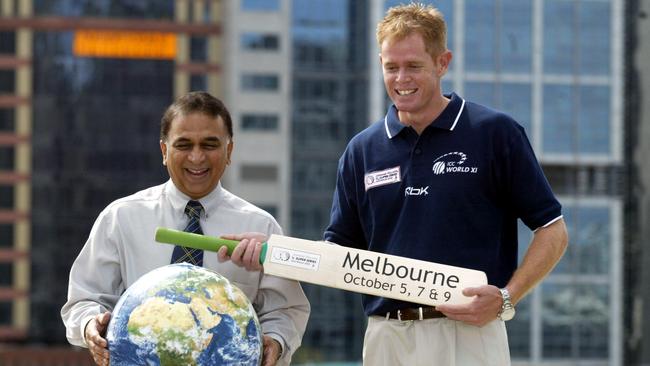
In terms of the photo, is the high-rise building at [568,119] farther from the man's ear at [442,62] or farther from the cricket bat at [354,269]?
the cricket bat at [354,269]

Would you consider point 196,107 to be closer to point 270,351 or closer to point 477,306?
point 270,351

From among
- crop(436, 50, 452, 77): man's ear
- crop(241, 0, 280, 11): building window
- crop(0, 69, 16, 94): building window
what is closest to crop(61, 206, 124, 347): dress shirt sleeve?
crop(436, 50, 452, 77): man's ear

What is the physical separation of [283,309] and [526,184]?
117 centimetres

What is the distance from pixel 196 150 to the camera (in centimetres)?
546

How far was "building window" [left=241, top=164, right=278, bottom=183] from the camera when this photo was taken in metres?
A: 72.7

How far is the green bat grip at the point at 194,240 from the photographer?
17.4 feet

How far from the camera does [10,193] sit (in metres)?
73.6

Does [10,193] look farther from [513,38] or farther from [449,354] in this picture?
[449,354]

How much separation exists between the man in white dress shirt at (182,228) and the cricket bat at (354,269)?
13 cm

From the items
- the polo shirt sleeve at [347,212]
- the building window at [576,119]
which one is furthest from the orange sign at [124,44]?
the polo shirt sleeve at [347,212]

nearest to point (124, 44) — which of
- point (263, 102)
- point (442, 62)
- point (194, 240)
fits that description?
point (263, 102)

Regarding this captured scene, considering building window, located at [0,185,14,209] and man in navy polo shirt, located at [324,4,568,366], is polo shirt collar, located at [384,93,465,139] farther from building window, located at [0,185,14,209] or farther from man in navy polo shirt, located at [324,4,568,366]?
building window, located at [0,185,14,209]

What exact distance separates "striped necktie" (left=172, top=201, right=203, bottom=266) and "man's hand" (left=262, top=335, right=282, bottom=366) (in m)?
0.48

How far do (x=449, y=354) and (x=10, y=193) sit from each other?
70.3m
